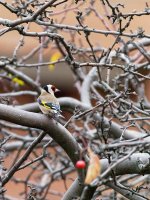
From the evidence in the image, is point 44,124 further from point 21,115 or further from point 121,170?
point 121,170

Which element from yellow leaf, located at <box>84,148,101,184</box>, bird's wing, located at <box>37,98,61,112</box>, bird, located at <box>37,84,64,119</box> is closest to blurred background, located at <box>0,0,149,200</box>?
bird, located at <box>37,84,64,119</box>

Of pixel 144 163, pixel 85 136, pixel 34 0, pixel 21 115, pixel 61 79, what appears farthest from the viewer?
pixel 61 79

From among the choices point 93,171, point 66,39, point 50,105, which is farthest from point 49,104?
point 66,39

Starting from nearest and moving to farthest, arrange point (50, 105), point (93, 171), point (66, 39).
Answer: point (93, 171), point (50, 105), point (66, 39)

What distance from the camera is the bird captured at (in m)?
3.45

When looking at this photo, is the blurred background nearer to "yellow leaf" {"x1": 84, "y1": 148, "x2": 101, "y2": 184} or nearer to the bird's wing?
the bird's wing

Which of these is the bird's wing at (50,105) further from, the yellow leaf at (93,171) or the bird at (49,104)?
the yellow leaf at (93,171)

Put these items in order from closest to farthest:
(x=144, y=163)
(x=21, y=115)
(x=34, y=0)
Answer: (x=21, y=115) → (x=144, y=163) → (x=34, y=0)


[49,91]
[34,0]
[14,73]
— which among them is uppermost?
[14,73]

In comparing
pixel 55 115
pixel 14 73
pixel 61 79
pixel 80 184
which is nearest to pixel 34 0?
pixel 55 115

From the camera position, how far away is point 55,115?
11.1 feet

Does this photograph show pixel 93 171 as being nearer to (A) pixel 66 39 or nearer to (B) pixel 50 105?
(B) pixel 50 105

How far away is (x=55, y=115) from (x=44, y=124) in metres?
0.14

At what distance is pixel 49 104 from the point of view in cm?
359
